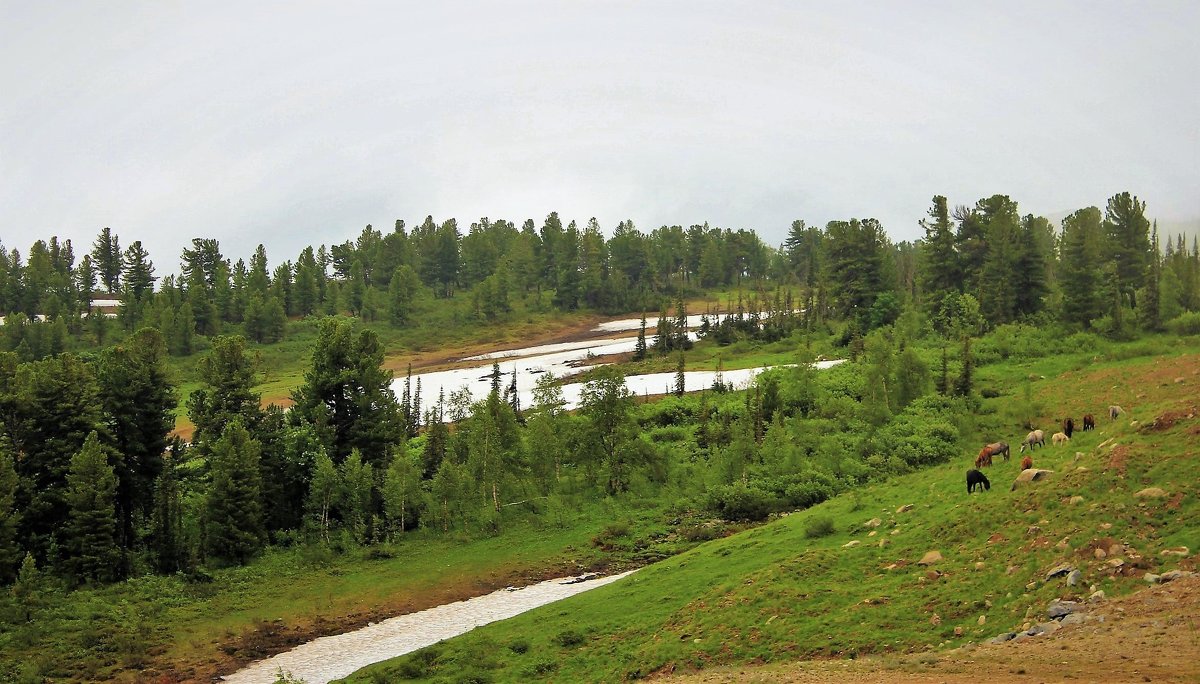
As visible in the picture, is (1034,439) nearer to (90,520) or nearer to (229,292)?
(90,520)

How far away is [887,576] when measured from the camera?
29.7m

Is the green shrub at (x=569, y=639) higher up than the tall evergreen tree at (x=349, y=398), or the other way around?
the tall evergreen tree at (x=349, y=398)

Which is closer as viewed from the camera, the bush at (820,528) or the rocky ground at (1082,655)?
the rocky ground at (1082,655)

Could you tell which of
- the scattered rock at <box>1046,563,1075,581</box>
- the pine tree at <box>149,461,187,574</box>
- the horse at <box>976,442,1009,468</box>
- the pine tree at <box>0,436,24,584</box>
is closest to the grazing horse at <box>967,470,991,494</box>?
the horse at <box>976,442,1009,468</box>

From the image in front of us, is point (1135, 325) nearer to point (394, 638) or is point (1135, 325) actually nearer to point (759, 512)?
Answer: point (759, 512)

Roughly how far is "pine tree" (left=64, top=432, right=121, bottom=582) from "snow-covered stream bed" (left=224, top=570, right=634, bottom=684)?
15.2 m

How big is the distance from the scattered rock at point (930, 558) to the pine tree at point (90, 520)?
4517cm

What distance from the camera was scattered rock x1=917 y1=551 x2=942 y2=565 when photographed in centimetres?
2908

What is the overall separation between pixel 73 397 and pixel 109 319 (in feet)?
373

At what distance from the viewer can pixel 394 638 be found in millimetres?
41250

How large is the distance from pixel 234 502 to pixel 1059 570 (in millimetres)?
48427

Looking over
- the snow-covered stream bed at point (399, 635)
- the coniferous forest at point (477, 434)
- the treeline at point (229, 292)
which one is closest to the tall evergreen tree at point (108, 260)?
the treeline at point (229, 292)

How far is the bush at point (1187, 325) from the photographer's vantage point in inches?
3381

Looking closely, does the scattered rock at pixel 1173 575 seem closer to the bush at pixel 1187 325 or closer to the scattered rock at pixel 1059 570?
the scattered rock at pixel 1059 570
